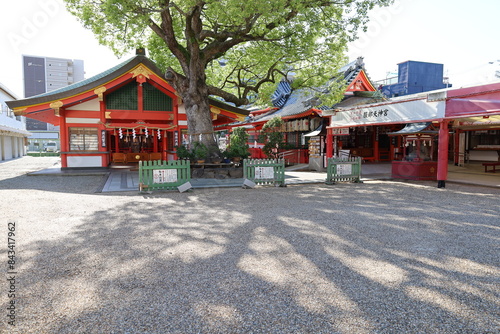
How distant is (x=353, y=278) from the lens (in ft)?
12.0

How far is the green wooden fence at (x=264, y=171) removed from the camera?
36.6 feet

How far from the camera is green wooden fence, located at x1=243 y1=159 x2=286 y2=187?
36.6 ft

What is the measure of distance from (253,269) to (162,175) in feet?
22.3

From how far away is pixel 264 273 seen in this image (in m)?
3.79

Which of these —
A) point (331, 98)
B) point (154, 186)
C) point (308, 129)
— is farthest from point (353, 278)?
point (308, 129)

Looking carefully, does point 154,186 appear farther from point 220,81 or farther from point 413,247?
point 220,81

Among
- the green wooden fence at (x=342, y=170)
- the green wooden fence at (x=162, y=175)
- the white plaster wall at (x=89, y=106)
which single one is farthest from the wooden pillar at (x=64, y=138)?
the green wooden fence at (x=342, y=170)

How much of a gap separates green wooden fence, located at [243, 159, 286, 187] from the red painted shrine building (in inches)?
272

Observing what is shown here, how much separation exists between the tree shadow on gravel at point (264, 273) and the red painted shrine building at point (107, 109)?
407 inches

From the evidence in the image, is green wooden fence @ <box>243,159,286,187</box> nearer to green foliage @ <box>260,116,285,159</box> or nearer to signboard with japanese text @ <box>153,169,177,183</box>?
signboard with japanese text @ <box>153,169,177,183</box>

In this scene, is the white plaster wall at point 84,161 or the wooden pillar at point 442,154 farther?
the white plaster wall at point 84,161

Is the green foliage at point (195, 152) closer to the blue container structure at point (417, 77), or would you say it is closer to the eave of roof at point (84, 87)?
the eave of roof at point (84, 87)

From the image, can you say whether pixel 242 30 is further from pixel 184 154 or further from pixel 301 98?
pixel 301 98

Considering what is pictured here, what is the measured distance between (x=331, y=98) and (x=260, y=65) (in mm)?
4226
